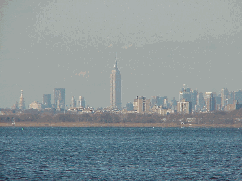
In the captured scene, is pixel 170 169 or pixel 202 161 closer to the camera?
pixel 170 169

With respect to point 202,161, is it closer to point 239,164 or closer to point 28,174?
point 239,164

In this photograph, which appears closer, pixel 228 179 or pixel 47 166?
pixel 228 179

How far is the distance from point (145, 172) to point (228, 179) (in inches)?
377

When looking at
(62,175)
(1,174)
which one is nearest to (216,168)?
(62,175)

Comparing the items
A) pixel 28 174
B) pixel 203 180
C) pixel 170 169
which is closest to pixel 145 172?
pixel 170 169

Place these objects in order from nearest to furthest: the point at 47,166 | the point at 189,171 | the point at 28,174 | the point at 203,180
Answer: the point at 203,180
the point at 28,174
the point at 189,171
the point at 47,166

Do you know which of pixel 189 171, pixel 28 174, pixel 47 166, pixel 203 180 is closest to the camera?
pixel 203 180

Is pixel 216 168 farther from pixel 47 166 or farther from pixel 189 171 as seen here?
pixel 47 166

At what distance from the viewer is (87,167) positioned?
185 ft

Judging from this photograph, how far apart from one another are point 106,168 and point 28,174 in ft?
32.5

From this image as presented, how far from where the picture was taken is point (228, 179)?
47406 millimetres

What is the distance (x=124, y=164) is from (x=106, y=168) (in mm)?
5040

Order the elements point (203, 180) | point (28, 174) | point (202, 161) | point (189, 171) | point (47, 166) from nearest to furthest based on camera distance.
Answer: point (203, 180), point (28, 174), point (189, 171), point (47, 166), point (202, 161)

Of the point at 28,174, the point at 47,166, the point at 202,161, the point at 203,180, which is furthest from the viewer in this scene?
the point at 202,161
